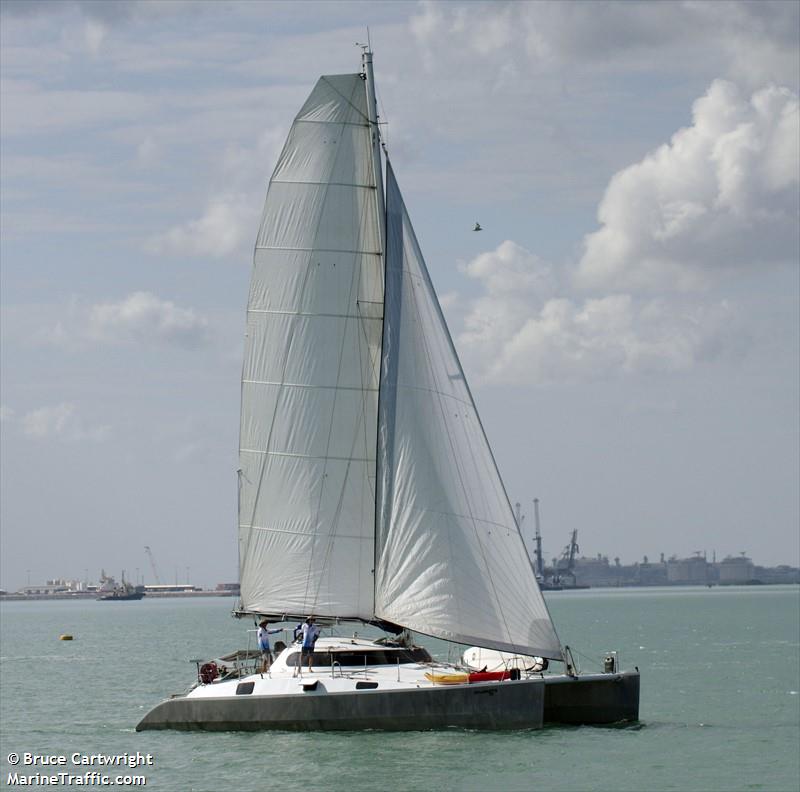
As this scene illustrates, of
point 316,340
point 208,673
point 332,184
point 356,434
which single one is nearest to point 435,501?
point 356,434

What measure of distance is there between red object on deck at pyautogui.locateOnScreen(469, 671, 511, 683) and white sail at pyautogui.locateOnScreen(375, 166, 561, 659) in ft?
3.08

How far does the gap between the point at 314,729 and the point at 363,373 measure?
31.4 ft

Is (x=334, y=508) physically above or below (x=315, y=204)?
below

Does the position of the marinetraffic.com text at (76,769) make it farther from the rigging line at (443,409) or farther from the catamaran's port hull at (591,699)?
the catamaran's port hull at (591,699)

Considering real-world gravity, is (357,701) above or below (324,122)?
below

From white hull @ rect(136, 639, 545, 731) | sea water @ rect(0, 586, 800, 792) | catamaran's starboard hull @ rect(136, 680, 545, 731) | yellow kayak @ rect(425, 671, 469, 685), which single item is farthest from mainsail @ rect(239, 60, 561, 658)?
sea water @ rect(0, 586, 800, 792)

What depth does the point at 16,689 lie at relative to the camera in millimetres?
63562

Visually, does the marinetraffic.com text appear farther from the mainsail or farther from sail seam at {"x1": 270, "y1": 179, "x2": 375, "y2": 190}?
sail seam at {"x1": 270, "y1": 179, "x2": 375, "y2": 190}

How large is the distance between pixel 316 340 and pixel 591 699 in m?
11.7

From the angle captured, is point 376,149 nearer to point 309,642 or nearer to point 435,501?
point 435,501

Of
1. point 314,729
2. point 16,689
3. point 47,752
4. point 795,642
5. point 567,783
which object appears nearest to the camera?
point 567,783

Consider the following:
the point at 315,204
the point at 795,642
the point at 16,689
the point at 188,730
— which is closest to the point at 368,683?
the point at 188,730

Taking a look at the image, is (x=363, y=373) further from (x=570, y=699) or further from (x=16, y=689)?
(x=16, y=689)

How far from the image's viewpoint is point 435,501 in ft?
133
